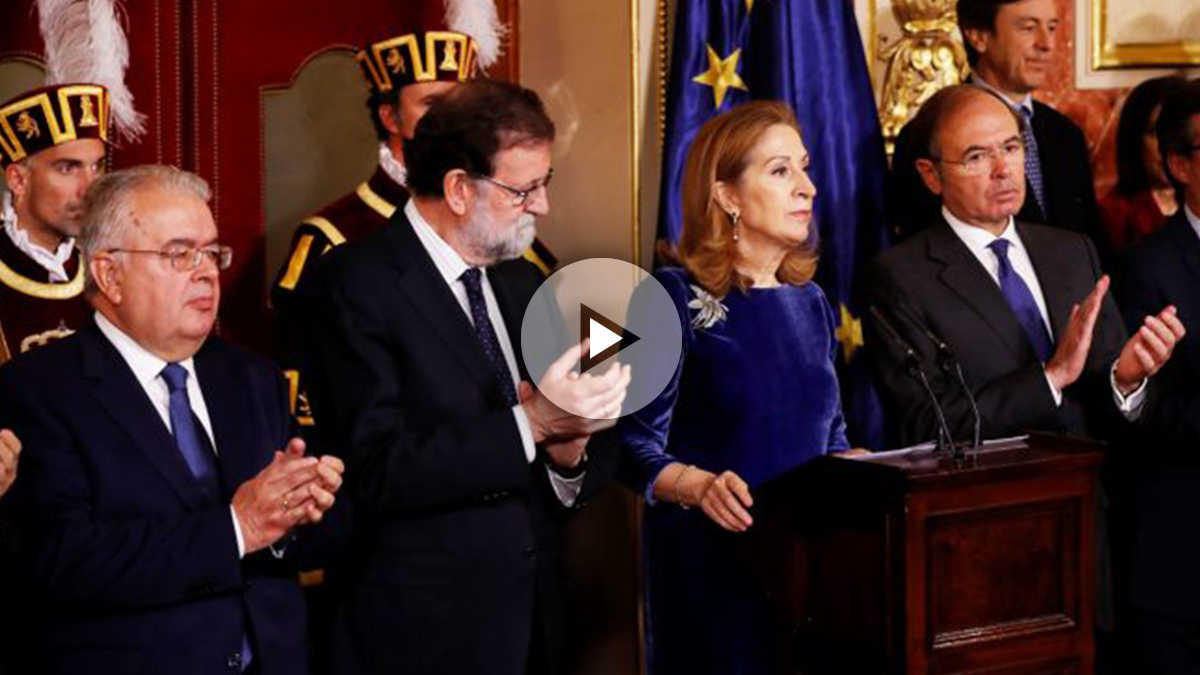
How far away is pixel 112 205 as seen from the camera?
2.98 metres

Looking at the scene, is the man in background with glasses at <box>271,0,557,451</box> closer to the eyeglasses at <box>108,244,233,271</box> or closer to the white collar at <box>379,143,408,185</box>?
the white collar at <box>379,143,408,185</box>

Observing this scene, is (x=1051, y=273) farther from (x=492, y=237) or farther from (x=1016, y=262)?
(x=492, y=237)

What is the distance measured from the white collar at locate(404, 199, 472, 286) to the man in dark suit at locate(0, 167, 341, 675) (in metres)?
0.43

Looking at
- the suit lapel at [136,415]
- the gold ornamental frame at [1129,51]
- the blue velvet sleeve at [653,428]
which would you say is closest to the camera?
the suit lapel at [136,415]

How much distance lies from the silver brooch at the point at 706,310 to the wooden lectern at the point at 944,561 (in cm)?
46

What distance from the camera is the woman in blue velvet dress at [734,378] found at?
3.64 meters

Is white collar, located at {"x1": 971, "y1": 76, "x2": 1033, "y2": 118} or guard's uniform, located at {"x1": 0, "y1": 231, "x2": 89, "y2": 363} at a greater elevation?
white collar, located at {"x1": 971, "y1": 76, "x2": 1033, "y2": 118}

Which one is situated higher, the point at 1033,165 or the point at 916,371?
the point at 1033,165

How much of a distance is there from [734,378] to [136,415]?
1346mm

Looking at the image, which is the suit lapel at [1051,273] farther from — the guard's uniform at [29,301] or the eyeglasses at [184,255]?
the guard's uniform at [29,301]

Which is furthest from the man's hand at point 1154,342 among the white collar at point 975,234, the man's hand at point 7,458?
the man's hand at point 7,458

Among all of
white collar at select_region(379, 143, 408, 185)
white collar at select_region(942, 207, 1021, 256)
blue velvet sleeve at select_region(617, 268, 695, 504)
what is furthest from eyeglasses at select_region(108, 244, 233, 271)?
white collar at select_region(942, 207, 1021, 256)

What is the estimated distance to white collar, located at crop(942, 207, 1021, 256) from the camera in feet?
13.2
